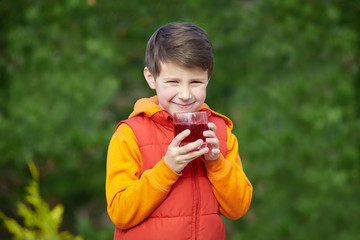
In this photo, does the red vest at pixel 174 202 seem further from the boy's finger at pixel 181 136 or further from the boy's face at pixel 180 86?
the boy's finger at pixel 181 136

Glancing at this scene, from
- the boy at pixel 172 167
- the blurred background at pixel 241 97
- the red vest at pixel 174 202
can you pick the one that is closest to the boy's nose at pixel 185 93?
the boy at pixel 172 167

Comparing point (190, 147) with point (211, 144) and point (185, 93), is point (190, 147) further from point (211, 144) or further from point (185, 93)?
point (185, 93)

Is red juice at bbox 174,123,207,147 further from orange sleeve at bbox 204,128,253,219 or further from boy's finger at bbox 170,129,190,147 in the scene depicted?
orange sleeve at bbox 204,128,253,219

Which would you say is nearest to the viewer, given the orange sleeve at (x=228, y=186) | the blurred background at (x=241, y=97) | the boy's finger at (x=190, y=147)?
the boy's finger at (x=190, y=147)

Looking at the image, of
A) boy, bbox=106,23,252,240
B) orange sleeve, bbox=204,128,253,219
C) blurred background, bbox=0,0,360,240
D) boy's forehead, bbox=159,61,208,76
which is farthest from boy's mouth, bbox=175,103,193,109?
blurred background, bbox=0,0,360,240

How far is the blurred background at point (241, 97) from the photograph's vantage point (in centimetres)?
469

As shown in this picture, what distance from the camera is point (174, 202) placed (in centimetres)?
161

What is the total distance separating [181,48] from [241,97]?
4122 millimetres

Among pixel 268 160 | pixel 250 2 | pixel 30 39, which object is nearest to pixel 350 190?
pixel 268 160

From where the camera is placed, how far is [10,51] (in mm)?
4891

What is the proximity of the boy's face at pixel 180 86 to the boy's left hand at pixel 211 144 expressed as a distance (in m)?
0.16

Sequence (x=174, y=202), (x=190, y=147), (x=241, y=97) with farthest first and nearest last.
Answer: (x=241, y=97), (x=174, y=202), (x=190, y=147)

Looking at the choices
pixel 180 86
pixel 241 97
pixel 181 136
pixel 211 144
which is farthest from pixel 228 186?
pixel 241 97

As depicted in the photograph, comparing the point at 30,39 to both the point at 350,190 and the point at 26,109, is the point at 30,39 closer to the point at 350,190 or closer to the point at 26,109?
the point at 26,109
